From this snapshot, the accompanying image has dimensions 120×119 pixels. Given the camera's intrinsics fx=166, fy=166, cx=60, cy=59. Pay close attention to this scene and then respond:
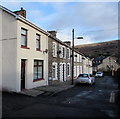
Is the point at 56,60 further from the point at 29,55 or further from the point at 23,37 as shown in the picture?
the point at 23,37

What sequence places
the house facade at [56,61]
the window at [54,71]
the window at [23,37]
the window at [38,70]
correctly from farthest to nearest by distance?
the window at [54,71], the house facade at [56,61], the window at [38,70], the window at [23,37]

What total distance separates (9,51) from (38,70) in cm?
435

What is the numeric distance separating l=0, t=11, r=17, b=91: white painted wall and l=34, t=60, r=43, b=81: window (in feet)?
11.1

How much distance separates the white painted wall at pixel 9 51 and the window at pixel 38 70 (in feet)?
11.1

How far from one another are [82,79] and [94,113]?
13.0 metres

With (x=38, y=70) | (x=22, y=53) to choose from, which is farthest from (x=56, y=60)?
(x=22, y=53)

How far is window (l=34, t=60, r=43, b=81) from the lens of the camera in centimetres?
1526

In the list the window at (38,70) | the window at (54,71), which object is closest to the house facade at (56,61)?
the window at (54,71)

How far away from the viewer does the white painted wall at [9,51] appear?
472 inches

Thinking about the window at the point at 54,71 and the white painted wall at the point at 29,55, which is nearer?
Result: the white painted wall at the point at 29,55

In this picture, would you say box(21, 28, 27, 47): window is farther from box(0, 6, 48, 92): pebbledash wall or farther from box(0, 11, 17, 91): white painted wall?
box(0, 11, 17, 91): white painted wall

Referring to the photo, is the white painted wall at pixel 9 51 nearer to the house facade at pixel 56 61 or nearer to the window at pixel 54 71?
the house facade at pixel 56 61

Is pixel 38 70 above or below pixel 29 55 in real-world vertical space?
below

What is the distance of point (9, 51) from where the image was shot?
12.2m
